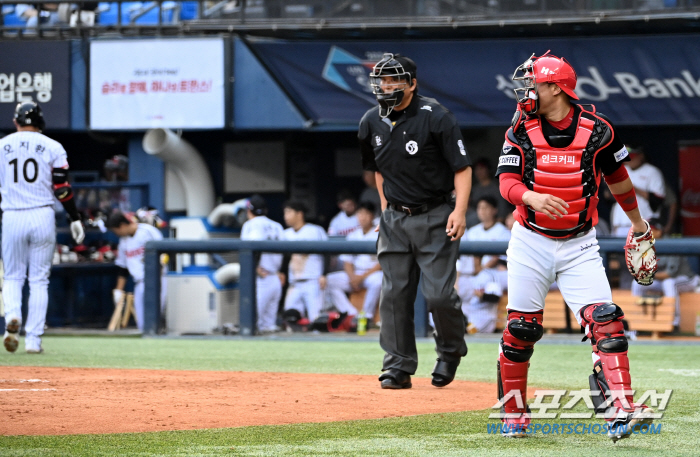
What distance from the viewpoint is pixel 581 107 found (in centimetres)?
451

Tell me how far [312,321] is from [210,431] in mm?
6185

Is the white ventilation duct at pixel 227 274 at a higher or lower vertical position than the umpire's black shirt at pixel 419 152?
lower

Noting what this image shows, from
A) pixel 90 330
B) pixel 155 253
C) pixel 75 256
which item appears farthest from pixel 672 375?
pixel 75 256

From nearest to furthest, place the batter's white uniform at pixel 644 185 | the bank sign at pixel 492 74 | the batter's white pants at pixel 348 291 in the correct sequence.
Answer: the batter's white pants at pixel 348 291 < the batter's white uniform at pixel 644 185 < the bank sign at pixel 492 74

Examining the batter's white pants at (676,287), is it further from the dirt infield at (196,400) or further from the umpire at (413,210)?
the umpire at (413,210)

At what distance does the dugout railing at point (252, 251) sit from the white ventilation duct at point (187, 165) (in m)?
2.42

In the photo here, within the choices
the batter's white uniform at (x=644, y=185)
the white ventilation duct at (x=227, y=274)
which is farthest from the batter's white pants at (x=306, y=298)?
the batter's white uniform at (x=644, y=185)

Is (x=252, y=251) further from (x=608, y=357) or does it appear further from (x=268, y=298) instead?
(x=608, y=357)

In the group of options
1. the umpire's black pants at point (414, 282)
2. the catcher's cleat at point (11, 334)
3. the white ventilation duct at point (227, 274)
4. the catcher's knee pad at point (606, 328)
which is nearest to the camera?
the catcher's knee pad at point (606, 328)

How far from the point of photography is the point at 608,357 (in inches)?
164

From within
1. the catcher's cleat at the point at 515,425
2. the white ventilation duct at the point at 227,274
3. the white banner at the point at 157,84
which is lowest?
the catcher's cleat at the point at 515,425

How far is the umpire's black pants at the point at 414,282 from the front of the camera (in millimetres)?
5938

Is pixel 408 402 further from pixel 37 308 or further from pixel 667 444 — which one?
pixel 37 308

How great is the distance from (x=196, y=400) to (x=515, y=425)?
199cm
